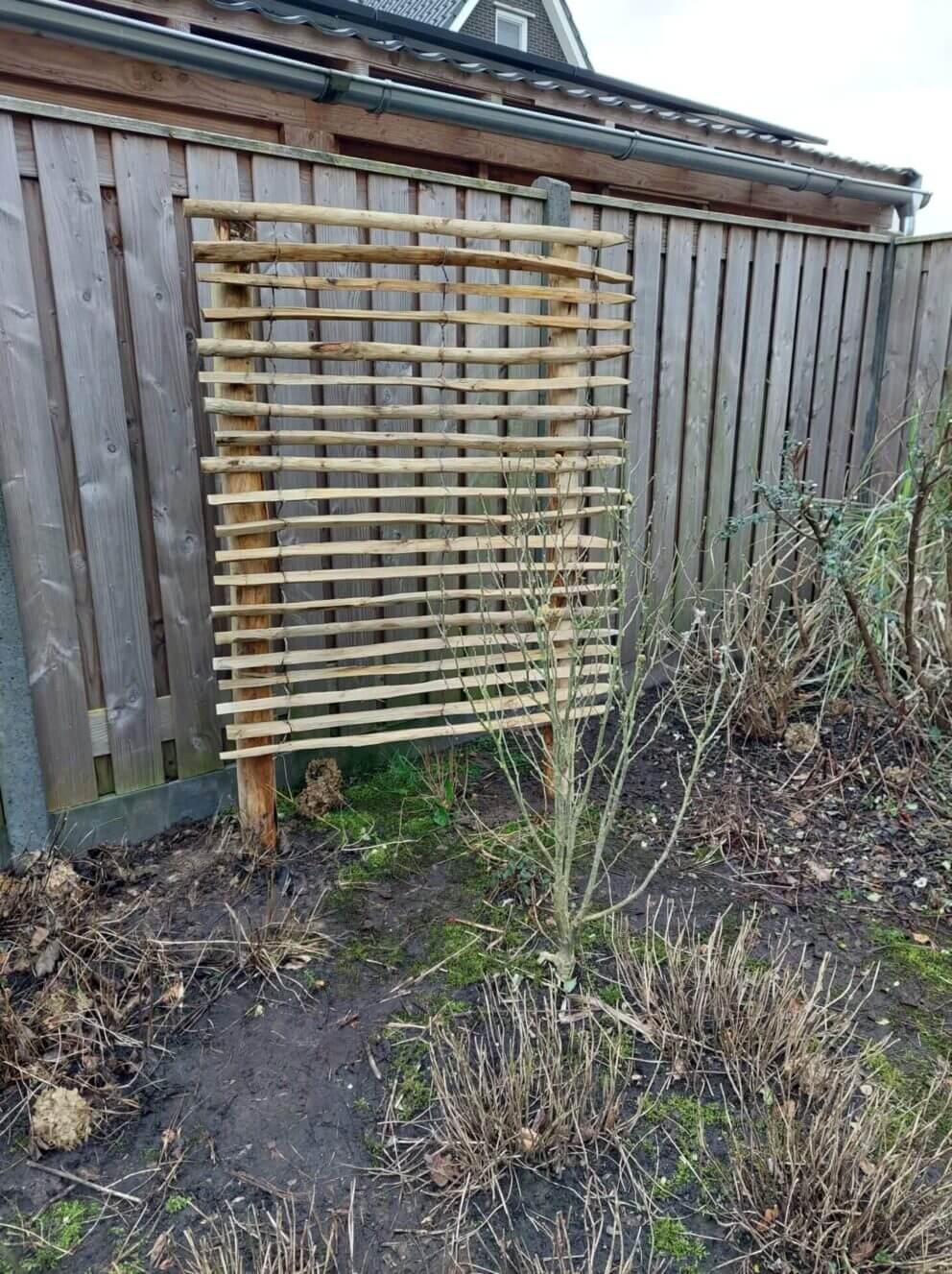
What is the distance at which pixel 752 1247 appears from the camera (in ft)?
4.22

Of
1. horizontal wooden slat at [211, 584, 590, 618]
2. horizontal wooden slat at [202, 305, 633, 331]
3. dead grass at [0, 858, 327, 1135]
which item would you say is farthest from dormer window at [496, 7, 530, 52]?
dead grass at [0, 858, 327, 1135]

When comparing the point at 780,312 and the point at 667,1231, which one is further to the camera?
the point at 780,312

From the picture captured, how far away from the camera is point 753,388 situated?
347 cm

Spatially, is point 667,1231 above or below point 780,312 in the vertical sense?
below

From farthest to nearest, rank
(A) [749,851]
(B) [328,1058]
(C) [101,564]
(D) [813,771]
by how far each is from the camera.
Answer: (D) [813,771], (A) [749,851], (C) [101,564], (B) [328,1058]

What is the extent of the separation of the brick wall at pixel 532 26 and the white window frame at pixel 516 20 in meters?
0.07

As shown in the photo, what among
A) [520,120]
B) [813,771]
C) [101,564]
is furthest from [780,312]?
[101,564]

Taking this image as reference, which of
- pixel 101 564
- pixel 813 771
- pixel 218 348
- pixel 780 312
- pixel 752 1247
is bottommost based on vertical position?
pixel 752 1247

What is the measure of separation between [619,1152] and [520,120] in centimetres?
370

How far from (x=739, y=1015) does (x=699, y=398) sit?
94.7 inches

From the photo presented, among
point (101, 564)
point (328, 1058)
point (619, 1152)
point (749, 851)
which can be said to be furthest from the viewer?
point (749, 851)

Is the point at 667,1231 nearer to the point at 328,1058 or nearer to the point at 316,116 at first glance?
the point at 328,1058

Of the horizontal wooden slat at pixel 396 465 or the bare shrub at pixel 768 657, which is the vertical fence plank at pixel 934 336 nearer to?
the bare shrub at pixel 768 657

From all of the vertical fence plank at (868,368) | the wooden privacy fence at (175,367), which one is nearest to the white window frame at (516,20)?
the vertical fence plank at (868,368)
